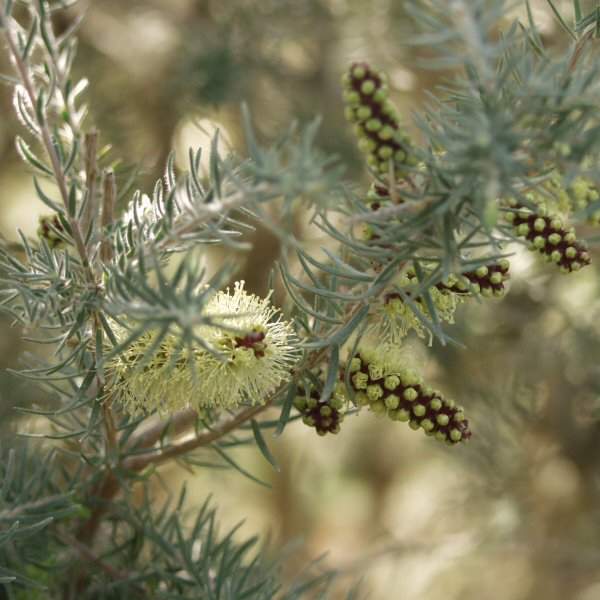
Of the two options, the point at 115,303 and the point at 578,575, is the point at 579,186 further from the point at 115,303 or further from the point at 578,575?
the point at 578,575

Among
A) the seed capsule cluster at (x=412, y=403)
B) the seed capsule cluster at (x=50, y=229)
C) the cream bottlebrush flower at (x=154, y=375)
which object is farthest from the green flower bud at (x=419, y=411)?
the seed capsule cluster at (x=50, y=229)

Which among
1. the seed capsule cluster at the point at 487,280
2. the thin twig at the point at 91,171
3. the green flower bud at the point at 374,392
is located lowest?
the green flower bud at the point at 374,392

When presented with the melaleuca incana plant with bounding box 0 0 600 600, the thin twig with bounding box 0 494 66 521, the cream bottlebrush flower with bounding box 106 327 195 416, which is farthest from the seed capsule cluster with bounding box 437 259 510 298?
the thin twig with bounding box 0 494 66 521

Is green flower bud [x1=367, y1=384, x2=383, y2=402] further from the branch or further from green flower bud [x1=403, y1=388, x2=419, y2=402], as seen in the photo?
the branch

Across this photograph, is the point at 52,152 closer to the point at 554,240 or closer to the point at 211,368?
the point at 211,368

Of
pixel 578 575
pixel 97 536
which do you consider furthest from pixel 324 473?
pixel 97 536

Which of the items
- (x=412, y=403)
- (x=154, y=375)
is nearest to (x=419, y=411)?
(x=412, y=403)

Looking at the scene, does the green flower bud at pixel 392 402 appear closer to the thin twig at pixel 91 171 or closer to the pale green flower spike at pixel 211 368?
the pale green flower spike at pixel 211 368
